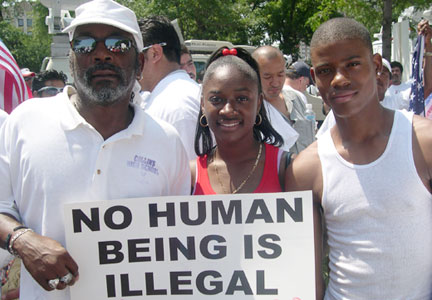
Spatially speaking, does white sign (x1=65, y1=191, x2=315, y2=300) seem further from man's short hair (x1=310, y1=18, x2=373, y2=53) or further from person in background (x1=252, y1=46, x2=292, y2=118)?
person in background (x1=252, y1=46, x2=292, y2=118)

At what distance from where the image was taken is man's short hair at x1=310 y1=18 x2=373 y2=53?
1999 mm

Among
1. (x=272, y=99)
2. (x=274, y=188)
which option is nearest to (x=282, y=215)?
(x=274, y=188)

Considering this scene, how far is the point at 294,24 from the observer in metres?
30.3

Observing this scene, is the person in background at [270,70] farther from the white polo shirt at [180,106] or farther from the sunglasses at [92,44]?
the sunglasses at [92,44]

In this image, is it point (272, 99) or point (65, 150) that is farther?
point (272, 99)

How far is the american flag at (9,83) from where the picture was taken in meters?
3.21

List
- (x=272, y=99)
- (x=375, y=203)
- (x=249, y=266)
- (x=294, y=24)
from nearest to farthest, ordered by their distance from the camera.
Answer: (x=375, y=203) < (x=249, y=266) < (x=272, y=99) < (x=294, y=24)

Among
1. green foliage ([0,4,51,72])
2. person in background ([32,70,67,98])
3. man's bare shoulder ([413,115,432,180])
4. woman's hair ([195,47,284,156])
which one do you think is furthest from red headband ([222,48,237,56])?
green foliage ([0,4,51,72])

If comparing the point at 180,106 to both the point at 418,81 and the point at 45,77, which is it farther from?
A: the point at 45,77

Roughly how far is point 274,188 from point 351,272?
0.51 metres

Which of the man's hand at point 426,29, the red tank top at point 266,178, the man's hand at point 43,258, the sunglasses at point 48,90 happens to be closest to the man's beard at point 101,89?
the red tank top at point 266,178

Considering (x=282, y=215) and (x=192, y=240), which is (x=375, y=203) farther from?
(x=192, y=240)

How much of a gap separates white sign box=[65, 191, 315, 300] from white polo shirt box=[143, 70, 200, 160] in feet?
3.29

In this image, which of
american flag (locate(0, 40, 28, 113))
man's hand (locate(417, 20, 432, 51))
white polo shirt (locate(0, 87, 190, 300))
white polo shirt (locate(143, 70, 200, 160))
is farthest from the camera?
man's hand (locate(417, 20, 432, 51))
